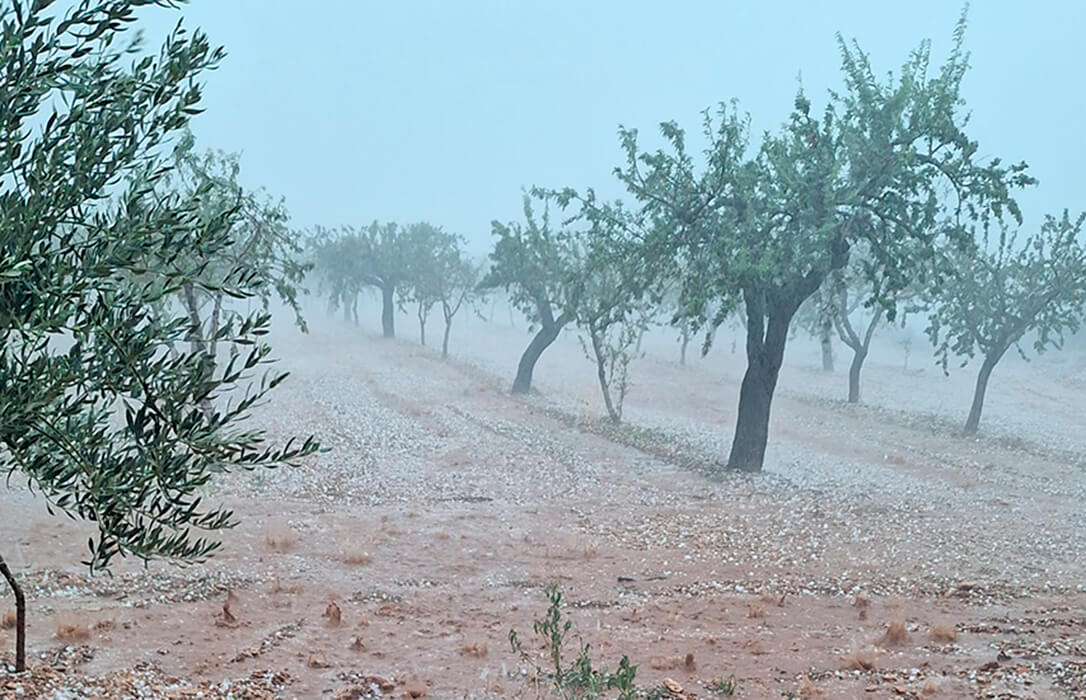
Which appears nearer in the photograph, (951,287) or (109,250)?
(109,250)

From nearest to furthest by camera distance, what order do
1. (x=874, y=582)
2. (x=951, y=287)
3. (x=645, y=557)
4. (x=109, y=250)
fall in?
(x=109, y=250) < (x=874, y=582) < (x=645, y=557) < (x=951, y=287)

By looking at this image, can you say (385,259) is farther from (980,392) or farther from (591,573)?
(591,573)

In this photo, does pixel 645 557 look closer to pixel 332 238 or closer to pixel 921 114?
pixel 921 114

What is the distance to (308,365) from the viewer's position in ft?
157

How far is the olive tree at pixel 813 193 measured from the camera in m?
18.7

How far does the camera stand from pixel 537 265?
3797cm

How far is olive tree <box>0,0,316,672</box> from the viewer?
16.7 feet

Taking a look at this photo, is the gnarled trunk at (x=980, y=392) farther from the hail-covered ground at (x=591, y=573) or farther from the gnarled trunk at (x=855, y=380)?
the gnarled trunk at (x=855, y=380)

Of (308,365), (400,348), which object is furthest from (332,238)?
(308,365)

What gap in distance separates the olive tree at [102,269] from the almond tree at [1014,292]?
1124 inches

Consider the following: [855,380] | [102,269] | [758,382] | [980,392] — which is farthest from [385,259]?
[102,269]

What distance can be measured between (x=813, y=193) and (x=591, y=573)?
10.5 metres

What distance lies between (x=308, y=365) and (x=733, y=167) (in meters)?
32.9

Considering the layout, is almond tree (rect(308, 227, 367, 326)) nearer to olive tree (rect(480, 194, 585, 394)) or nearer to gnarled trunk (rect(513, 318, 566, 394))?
olive tree (rect(480, 194, 585, 394))
